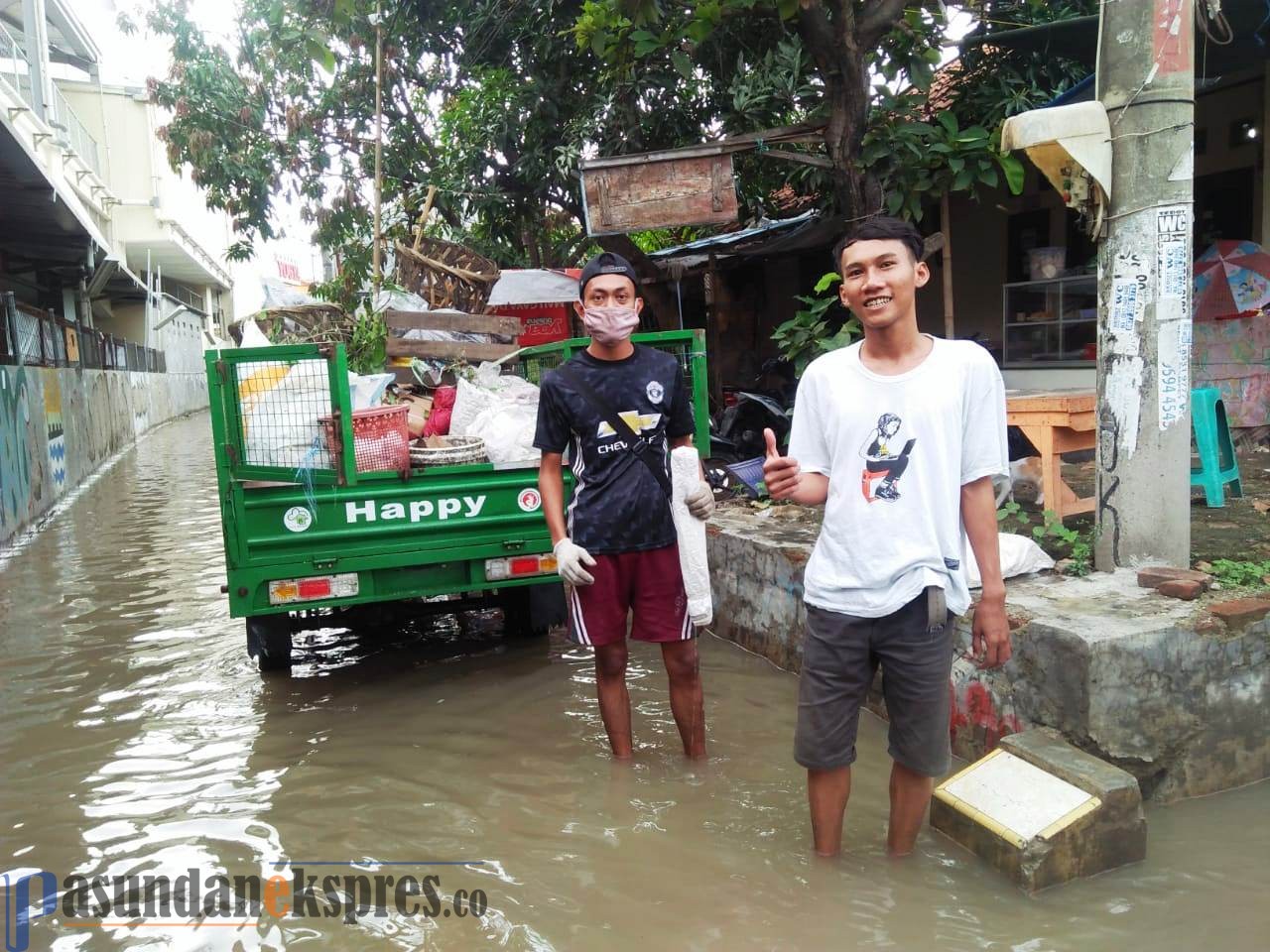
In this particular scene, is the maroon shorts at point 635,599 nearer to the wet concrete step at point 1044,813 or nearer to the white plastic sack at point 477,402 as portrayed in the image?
the wet concrete step at point 1044,813

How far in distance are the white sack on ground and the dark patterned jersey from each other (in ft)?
0.19

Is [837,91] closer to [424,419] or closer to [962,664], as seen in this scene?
[424,419]

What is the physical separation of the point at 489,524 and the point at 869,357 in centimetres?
248

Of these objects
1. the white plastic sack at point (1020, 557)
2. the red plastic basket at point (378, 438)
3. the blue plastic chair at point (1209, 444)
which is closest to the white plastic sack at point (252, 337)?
the red plastic basket at point (378, 438)

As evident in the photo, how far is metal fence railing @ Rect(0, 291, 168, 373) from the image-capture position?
10.3 meters

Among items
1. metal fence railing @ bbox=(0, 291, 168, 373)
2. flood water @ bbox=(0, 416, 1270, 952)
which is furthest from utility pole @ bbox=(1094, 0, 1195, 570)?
metal fence railing @ bbox=(0, 291, 168, 373)

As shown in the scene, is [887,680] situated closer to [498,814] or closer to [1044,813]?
[1044,813]

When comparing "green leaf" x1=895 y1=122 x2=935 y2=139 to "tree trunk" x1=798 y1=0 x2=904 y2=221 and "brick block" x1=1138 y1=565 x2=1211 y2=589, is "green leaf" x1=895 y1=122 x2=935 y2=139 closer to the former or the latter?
"tree trunk" x1=798 y1=0 x2=904 y2=221

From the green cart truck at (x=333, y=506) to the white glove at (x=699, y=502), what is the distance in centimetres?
133

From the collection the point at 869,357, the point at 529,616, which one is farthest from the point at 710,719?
the point at 869,357

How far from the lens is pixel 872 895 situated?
8.89ft

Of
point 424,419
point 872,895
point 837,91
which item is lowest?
point 872,895

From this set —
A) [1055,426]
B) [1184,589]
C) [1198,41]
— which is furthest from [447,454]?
[1198,41]

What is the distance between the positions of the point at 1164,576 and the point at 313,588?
3602mm
